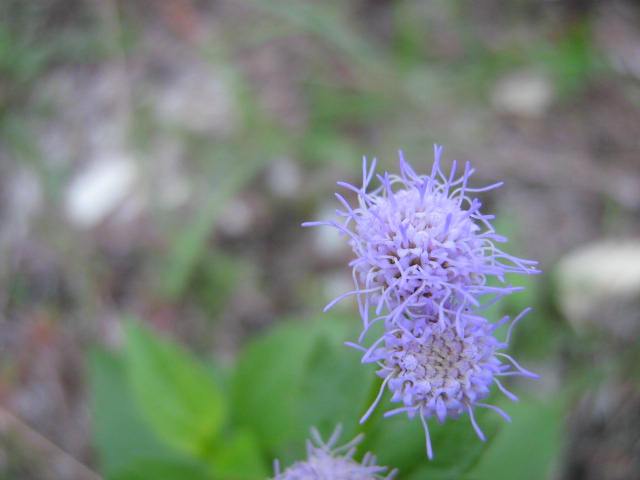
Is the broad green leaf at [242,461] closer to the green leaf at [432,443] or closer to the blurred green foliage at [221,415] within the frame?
the blurred green foliage at [221,415]

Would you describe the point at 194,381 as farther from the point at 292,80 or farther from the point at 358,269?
the point at 292,80

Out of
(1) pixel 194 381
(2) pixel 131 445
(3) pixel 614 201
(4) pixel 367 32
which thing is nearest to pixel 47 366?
(2) pixel 131 445

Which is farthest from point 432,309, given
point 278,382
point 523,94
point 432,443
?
point 523,94

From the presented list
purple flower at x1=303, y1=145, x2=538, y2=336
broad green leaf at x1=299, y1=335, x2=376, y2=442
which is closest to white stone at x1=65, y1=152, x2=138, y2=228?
broad green leaf at x1=299, y1=335, x2=376, y2=442

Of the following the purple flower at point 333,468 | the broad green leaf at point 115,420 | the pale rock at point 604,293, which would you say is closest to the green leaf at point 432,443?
the purple flower at point 333,468

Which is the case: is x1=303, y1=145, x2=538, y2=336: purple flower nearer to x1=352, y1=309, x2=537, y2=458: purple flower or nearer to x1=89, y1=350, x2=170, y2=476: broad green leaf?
x1=352, y1=309, x2=537, y2=458: purple flower
